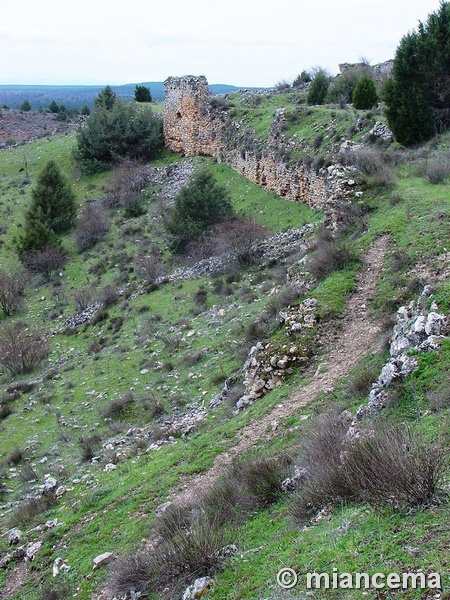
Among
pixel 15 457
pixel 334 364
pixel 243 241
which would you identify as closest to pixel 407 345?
pixel 334 364

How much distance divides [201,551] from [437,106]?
18195 mm

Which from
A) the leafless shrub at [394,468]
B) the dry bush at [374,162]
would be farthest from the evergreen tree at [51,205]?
the leafless shrub at [394,468]

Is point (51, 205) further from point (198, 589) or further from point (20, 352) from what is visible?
point (198, 589)

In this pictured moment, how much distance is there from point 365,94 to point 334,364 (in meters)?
19.6

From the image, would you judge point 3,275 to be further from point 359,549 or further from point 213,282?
point 359,549

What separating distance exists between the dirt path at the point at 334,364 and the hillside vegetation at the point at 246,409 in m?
0.04

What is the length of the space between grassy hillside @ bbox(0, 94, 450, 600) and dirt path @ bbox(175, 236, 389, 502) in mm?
56

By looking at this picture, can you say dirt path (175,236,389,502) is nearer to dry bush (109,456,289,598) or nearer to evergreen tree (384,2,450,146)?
dry bush (109,456,289,598)

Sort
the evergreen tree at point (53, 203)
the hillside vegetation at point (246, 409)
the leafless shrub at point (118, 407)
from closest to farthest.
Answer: the hillside vegetation at point (246, 409) < the leafless shrub at point (118, 407) < the evergreen tree at point (53, 203)

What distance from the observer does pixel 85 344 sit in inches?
698

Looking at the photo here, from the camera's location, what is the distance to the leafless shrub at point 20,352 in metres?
16.8

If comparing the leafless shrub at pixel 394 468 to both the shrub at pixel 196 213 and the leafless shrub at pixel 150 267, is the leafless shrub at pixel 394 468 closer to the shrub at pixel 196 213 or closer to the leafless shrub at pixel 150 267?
the leafless shrub at pixel 150 267

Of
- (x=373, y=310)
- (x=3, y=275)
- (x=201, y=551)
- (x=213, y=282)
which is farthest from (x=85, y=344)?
(x=201, y=551)

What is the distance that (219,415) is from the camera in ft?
32.2
